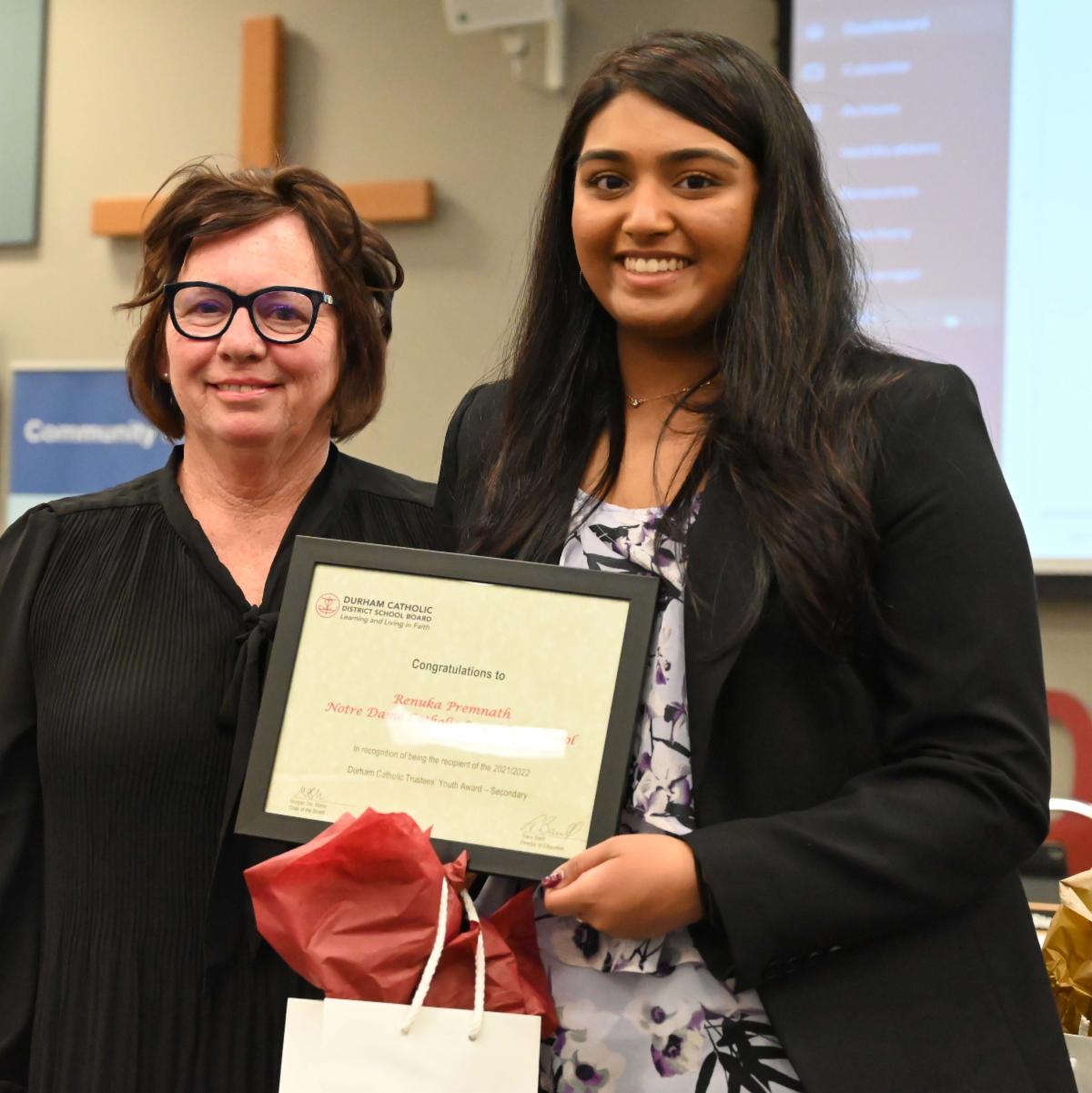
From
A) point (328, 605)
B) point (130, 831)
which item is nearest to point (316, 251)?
point (328, 605)

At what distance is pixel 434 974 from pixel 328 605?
36 centimetres

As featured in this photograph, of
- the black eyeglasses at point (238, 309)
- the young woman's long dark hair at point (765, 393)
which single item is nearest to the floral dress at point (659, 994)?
the young woman's long dark hair at point (765, 393)

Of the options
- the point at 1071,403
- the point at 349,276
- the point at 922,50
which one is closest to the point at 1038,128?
the point at 922,50

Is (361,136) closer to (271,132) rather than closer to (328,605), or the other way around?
(271,132)

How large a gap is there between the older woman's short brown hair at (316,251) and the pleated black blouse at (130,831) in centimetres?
26

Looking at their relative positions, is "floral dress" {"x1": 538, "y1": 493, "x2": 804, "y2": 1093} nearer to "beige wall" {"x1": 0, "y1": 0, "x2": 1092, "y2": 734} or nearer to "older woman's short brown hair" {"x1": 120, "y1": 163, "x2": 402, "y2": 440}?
"older woman's short brown hair" {"x1": 120, "y1": 163, "x2": 402, "y2": 440}

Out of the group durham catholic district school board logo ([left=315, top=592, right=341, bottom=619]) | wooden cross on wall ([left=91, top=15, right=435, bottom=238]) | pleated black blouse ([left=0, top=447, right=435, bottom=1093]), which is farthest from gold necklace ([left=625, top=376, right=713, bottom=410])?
wooden cross on wall ([left=91, top=15, right=435, bottom=238])

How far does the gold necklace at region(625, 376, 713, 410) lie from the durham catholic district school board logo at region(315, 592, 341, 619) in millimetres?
375

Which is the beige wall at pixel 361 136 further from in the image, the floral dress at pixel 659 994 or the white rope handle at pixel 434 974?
the white rope handle at pixel 434 974

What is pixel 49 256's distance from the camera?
12.5 ft

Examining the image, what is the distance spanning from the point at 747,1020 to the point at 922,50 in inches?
95.6

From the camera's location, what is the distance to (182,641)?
1.63 metres

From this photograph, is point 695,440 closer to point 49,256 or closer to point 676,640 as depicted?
point 676,640

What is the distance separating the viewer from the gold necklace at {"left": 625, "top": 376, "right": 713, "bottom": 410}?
1398 millimetres
